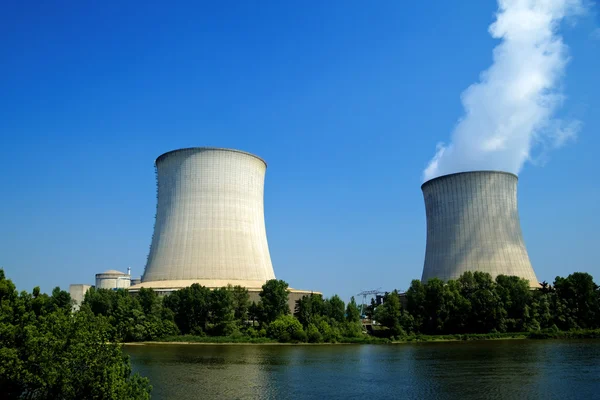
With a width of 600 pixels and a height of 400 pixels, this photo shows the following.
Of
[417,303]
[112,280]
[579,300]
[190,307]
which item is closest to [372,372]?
[190,307]

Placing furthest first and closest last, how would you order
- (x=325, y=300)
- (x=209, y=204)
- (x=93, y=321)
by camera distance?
(x=325, y=300) < (x=209, y=204) < (x=93, y=321)

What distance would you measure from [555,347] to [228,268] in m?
18.9

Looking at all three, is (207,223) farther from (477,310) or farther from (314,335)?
(477,310)

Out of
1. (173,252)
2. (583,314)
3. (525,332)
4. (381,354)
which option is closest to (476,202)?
(525,332)

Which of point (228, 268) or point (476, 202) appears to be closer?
point (228, 268)

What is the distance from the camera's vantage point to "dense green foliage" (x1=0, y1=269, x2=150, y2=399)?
9.84m

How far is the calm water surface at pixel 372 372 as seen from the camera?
15.8m

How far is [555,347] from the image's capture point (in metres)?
28.7

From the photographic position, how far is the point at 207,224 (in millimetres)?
32312

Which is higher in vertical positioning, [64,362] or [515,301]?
[515,301]

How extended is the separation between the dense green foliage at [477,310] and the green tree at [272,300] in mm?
7078

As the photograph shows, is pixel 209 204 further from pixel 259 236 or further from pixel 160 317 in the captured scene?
pixel 160 317

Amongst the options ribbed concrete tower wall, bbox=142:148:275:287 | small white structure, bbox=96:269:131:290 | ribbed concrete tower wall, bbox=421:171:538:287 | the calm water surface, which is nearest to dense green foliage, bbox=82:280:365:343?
ribbed concrete tower wall, bbox=142:148:275:287

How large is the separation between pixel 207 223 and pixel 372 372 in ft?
50.8
